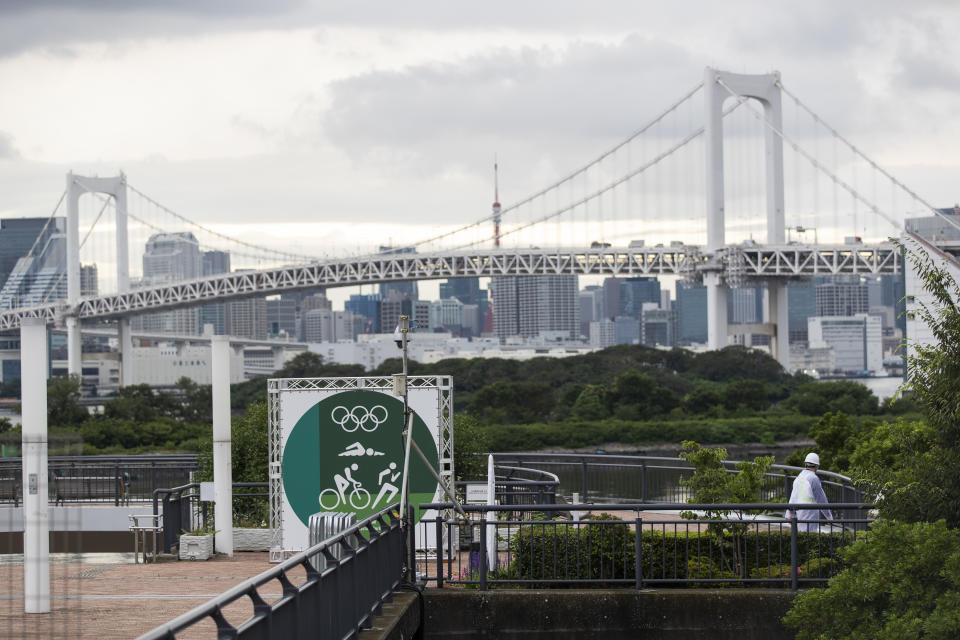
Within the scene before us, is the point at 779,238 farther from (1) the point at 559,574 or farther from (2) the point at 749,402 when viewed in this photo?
(1) the point at 559,574

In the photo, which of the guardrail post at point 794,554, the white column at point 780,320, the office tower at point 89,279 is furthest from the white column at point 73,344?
the guardrail post at point 794,554

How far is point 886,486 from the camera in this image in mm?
9141

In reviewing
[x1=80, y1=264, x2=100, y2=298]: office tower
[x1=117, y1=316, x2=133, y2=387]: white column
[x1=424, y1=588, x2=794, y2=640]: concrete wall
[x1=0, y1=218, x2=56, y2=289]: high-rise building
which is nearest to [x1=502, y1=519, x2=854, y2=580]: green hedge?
[x1=424, y1=588, x2=794, y2=640]: concrete wall

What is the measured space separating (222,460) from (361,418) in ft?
6.98

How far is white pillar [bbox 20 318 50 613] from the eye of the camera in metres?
9.10

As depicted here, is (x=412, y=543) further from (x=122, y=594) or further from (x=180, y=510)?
(x=180, y=510)

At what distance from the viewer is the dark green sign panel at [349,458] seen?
1273cm

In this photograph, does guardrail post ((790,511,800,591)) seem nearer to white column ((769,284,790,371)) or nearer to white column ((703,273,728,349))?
white column ((703,273,728,349))

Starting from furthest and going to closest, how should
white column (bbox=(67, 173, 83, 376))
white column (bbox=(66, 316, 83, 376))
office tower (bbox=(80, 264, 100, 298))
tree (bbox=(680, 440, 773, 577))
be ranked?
office tower (bbox=(80, 264, 100, 298)) < white column (bbox=(67, 173, 83, 376)) < white column (bbox=(66, 316, 83, 376)) < tree (bbox=(680, 440, 773, 577))

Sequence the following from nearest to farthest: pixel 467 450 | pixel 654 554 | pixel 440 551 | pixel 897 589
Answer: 1. pixel 897 589
2. pixel 440 551
3. pixel 654 554
4. pixel 467 450

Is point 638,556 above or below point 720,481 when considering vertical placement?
below

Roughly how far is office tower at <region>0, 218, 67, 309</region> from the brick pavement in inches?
2536

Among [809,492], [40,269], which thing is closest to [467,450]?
[809,492]

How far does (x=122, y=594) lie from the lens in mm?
10422
